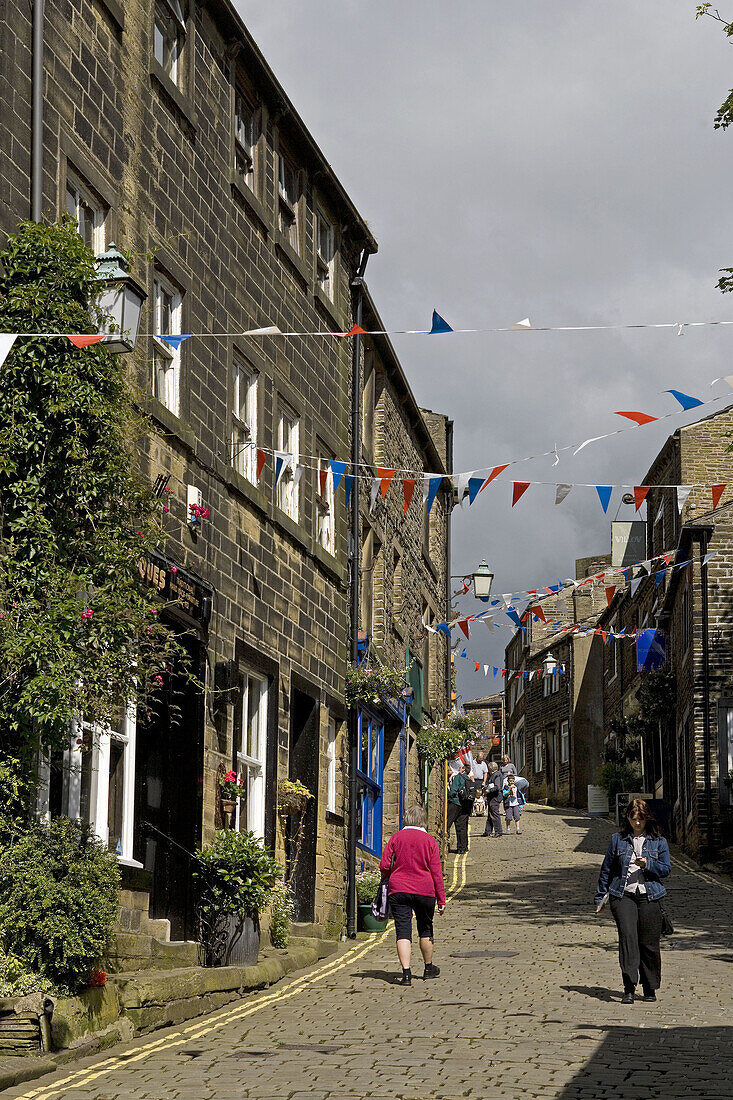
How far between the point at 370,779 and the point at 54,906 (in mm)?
12882

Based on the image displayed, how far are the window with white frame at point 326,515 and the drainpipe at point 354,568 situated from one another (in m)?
0.46

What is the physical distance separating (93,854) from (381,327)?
1392 centimetres

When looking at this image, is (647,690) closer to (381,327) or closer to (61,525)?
(381,327)

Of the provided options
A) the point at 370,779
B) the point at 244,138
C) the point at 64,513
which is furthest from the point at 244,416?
the point at 370,779

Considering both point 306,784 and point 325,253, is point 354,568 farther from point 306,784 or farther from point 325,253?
point 325,253

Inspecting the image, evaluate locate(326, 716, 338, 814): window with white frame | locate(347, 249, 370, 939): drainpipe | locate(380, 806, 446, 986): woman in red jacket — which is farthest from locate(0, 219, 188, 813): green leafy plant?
locate(347, 249, 370, 939): drainpipe

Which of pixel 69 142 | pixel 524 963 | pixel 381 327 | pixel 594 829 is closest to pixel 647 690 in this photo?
pixel 594 829

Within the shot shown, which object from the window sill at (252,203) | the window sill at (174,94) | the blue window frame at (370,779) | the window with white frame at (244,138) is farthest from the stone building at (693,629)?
the window sill at (174,94)

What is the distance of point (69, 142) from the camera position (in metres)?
10.8

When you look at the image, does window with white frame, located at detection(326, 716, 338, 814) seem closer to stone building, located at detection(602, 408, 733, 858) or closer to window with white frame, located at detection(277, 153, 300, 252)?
window with white frame, located at detection(277, 153, 300, 252)

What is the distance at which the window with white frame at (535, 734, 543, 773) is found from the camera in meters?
55.3

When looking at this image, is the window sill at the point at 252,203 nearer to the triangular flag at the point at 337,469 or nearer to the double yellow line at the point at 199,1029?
the triangular flag at the point at 337,469

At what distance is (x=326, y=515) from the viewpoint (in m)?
18.7

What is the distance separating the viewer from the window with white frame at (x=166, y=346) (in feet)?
41.8
